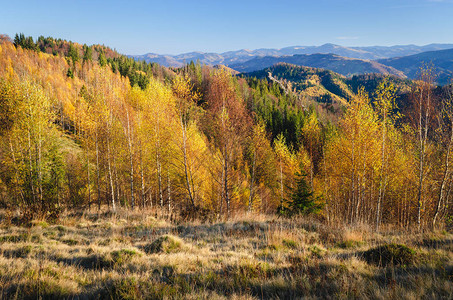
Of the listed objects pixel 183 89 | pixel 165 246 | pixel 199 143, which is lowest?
pixel 165 246

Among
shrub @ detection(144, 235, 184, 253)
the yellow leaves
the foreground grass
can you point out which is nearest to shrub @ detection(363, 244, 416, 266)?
the foreground grass

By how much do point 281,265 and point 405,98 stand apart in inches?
677

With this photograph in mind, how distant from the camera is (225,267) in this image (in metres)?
5.05

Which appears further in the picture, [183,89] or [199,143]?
[199,143]

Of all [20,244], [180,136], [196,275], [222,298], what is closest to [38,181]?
[180,136]

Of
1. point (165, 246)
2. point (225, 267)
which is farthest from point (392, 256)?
point (165, 246)

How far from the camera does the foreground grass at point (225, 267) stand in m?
3.84

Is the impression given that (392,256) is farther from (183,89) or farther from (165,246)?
(183,89)

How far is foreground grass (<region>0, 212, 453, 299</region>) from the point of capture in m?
3.84

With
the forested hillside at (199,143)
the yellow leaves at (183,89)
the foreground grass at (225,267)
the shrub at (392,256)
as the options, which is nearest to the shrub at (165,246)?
the foreground grass at (225,267)

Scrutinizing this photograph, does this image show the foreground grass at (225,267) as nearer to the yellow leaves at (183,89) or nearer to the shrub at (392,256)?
the shrub at (392,256)

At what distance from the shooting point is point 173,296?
3.73 metres

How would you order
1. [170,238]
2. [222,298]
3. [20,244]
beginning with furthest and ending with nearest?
[170,238] < [20,244] < [222,298]

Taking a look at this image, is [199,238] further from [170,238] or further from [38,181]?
[38,181]
